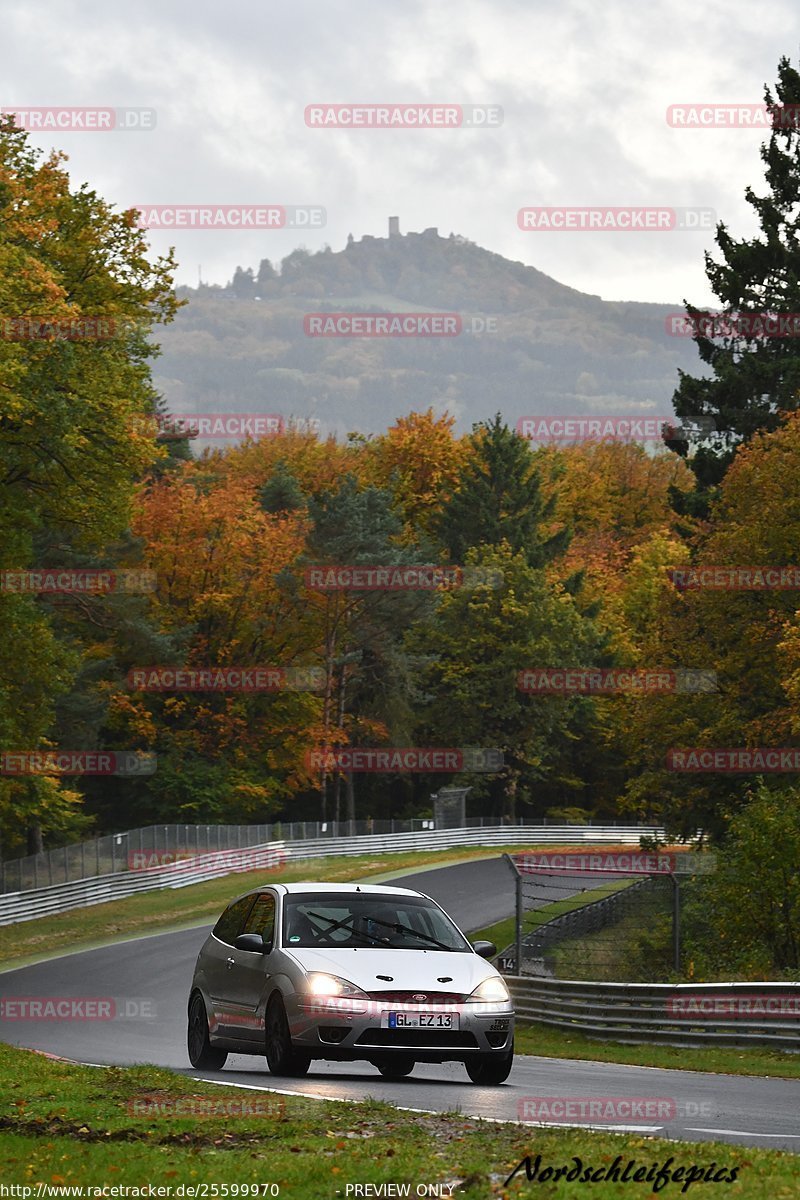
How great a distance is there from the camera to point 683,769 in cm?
4441

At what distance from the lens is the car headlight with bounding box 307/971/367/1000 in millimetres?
13602

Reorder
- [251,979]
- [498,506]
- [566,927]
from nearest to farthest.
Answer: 1. [251,979]
2. [566,927]
3. [498,506]

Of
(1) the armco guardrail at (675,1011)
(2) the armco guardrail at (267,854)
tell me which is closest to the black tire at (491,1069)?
(1) the armco guardrail at (675,1011)

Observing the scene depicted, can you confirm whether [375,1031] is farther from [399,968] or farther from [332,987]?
[399,968]

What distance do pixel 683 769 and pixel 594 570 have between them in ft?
180

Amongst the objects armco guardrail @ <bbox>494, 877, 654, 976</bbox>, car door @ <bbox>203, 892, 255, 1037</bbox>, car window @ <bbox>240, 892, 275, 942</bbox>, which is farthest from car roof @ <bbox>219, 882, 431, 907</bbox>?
armco guardrail @ <bbox>494, 877, 654, 976</bbox>

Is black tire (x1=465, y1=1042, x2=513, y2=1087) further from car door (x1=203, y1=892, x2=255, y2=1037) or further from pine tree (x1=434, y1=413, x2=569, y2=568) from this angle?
pine tree (x1=434, y1=413, x2=569, y2=568)

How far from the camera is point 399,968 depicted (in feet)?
45.8

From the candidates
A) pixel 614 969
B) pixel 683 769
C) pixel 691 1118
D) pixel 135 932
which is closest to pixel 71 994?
pixel 614 969

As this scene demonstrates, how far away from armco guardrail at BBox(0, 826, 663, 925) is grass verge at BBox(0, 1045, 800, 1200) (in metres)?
38.9

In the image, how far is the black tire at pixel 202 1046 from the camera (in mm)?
15742

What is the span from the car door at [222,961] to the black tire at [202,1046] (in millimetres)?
284

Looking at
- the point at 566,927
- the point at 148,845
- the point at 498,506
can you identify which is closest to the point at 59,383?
the point at 566,927

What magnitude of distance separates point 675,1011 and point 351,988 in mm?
9451
